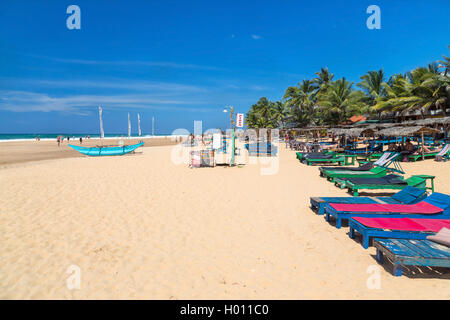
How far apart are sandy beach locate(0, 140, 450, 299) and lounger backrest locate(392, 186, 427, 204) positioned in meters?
1.94

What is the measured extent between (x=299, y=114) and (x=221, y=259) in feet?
130

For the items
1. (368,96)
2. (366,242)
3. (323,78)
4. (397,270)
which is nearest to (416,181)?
(366,242)

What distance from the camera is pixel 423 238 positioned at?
3740 mm

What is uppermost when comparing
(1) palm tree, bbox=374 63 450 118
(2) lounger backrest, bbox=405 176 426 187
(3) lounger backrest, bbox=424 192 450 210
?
(1) palm tree, bbox=374 63 450 118

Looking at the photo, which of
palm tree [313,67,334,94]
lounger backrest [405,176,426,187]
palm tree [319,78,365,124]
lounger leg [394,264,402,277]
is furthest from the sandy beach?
palm tree [313,67,334,94]

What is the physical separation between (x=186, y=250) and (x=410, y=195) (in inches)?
204

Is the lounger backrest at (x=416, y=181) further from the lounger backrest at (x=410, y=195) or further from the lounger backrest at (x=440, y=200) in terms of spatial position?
the lounger backrest at (x=440, y=200)

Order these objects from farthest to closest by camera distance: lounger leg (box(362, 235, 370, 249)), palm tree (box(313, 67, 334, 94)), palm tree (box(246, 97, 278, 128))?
palm tree (box(246, 97, 278, 128)), palm tree (box(313, 67, 334, 94)), lounger leg (box(362, 235, 370, 249))

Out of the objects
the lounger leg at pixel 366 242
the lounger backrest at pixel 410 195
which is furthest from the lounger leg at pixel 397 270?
the lounger backrest at pixel 410 195

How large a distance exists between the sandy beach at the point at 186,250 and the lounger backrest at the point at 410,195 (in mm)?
1941

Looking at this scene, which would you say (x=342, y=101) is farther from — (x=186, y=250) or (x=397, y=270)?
(x=186, y=250)

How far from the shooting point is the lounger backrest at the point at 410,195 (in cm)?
538

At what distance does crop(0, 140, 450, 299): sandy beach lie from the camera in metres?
3.09

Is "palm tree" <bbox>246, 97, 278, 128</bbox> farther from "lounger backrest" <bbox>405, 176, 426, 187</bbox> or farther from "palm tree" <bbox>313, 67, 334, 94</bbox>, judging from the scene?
"lounger backrest" <bbox>405, 176, 426, 187</bbox>
